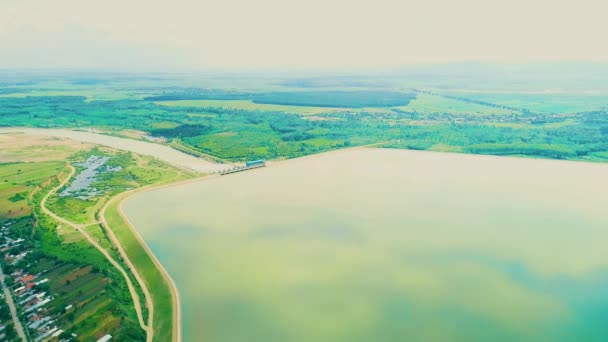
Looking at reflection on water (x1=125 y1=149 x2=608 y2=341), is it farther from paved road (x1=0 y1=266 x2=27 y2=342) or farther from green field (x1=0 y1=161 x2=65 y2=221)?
green field (x1=0 y1=161 x2=65 y2=221)

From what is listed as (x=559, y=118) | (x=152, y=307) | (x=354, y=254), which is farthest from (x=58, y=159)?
(x=559, y=118)

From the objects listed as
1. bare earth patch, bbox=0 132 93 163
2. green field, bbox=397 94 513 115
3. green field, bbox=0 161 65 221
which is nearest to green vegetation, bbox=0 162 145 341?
green field, bbox=0 161 65 221

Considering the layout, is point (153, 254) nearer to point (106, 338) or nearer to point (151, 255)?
point (151, 255)

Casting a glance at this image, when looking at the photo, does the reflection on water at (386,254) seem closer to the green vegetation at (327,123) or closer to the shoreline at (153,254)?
the shoreline at (153,254)

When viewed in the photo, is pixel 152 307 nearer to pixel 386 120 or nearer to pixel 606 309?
pixel 606 309

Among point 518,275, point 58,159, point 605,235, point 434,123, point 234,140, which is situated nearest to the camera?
point 518,275

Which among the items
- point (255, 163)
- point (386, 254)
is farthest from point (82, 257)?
point (255, 163)

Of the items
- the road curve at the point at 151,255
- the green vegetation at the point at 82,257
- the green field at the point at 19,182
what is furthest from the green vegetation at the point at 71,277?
the road curve at the point at 151,255

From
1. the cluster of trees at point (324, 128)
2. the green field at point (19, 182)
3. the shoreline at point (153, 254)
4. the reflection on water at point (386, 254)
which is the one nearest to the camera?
the reflection on water at point (386, 254)
